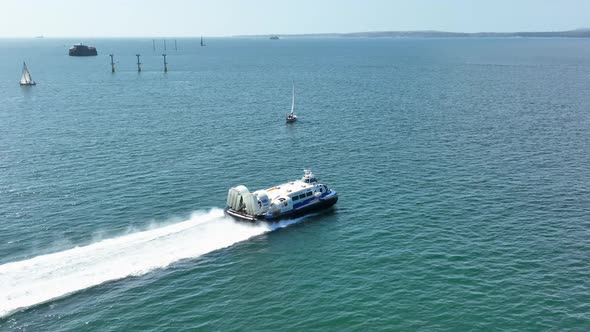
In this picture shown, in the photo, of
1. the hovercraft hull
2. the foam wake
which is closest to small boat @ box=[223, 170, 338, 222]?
the hovercraft hull

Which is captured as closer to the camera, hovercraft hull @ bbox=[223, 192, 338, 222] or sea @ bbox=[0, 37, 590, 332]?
sea @ bbox=[0, 37, 590, 332]

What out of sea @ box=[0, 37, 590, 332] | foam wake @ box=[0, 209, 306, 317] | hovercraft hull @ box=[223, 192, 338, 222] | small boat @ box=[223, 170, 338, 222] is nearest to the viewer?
sea @ box=[0, 37, 590, 332]

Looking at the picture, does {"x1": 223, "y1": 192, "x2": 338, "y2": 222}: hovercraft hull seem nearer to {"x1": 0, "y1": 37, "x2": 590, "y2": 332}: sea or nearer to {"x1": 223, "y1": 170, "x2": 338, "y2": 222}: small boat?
{"x1": 223, "y1": 170, "x2": 338, "y2": 222}: small boat

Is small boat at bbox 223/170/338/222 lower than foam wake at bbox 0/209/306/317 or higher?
higher

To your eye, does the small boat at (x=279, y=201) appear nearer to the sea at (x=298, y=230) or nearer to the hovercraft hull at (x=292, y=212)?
the hovercraft hull at (x=292, y=212)

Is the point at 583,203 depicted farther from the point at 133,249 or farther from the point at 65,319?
the point at 65,319

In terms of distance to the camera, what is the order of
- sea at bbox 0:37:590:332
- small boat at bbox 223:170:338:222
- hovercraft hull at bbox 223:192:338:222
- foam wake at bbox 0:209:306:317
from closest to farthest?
sea at bbox 0:37:590:332 < foam wake at bbox 0:209:306:317 < hovercraft hull at bbox 223:192:338:222 < small boat at bbox 223:170:338:222
